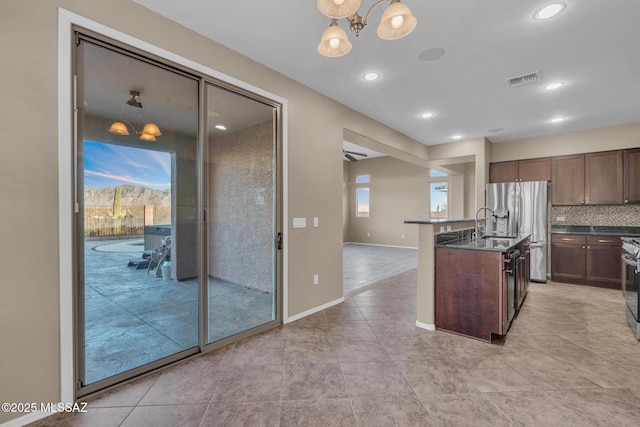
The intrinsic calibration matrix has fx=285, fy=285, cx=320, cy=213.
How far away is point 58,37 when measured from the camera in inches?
71.4

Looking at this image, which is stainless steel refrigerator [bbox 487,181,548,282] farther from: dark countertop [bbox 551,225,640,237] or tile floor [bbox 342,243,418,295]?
tile floor [bbox 342,243,418,295]

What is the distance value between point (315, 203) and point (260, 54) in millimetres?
1732

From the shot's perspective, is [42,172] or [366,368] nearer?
[42,172]

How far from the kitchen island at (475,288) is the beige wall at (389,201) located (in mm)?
6763

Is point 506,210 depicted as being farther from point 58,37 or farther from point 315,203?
point 58,37

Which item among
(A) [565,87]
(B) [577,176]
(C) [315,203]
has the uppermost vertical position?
(A) [565,87]

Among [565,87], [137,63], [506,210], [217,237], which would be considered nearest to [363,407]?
[217,237]

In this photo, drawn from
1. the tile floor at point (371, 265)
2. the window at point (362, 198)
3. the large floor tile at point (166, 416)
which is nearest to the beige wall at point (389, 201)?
the window at point (362, 198)

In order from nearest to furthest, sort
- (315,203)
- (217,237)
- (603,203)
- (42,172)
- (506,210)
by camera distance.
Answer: (42,172) < (217,237) < (315,203) < (603,203) < (506,210)

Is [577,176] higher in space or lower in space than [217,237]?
higher

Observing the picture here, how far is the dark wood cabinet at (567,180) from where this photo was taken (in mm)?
5250

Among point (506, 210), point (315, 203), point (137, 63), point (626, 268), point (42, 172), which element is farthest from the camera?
point (506, 210)

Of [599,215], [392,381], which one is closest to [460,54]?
[392,381]

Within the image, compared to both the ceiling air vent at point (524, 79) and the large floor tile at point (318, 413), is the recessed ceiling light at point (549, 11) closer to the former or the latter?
the ceiling air vent at point (524, 79)
